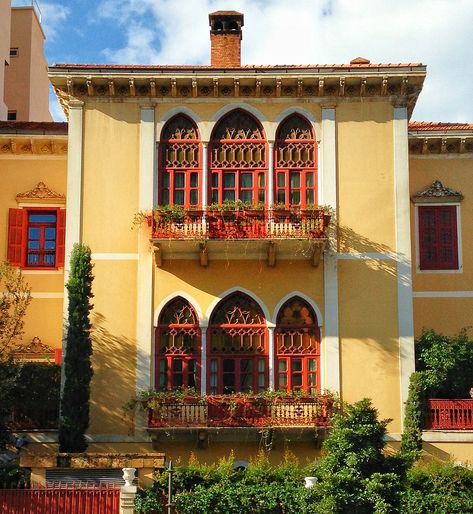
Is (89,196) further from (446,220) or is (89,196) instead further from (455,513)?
(455,513)

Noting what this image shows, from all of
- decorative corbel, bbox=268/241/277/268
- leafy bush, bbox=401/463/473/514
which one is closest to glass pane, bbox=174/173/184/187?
decorative corbel, bbox=268/241/277/268

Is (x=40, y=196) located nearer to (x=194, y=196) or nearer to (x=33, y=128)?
(x=33, y=128)

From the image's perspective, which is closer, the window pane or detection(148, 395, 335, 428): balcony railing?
detection(148, 395, 335, 428): balcony railing

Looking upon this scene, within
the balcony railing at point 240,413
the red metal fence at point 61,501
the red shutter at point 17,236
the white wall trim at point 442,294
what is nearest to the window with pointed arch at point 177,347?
the balcony railing at point 240,413

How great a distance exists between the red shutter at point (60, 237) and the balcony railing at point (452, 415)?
423 inches

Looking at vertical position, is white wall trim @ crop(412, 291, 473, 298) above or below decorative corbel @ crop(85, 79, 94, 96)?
below

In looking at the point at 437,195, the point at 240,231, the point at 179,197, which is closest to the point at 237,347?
the point at 240,231

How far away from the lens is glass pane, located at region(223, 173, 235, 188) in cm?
2517

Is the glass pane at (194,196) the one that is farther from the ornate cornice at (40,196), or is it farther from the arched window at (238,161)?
the ornate cornice at (40,196)

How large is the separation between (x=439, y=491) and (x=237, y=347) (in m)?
6.43

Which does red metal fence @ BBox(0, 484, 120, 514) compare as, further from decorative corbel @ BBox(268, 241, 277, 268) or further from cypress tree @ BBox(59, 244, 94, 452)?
decorative corbel @ BBox(268, 241, 277, 268)

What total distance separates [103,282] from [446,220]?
978 cm

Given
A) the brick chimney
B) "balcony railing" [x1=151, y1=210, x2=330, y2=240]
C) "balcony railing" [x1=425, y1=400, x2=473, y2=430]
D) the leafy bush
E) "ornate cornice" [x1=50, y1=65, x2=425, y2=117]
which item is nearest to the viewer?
the leafy bush

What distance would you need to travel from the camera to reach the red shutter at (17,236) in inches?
1045
